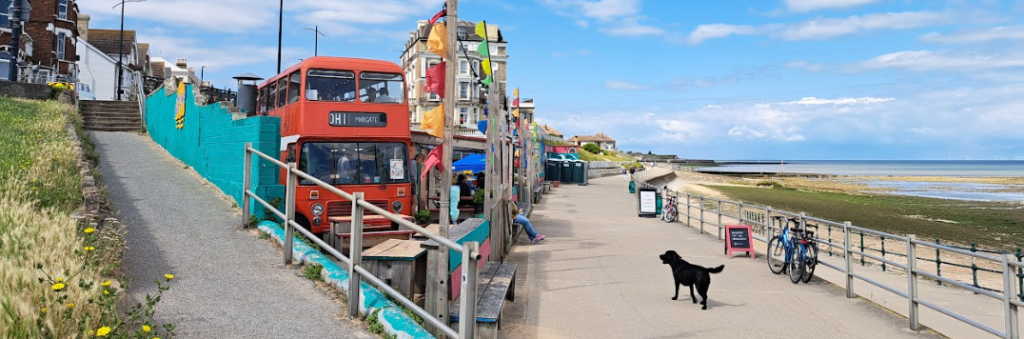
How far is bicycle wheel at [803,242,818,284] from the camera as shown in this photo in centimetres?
1023

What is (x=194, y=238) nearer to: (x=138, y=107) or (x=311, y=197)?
(x=311, y=197)

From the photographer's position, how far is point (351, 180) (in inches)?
481

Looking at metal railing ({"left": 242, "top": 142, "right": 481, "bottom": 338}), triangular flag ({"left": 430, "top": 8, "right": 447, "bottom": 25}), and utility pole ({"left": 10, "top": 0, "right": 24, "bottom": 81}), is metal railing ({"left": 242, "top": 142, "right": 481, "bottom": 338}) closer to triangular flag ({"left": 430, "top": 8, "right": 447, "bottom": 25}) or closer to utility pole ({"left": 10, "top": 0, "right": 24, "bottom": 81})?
triangular flag ({"left": 430, "top": 8, "right": 447, "bottom": 25})

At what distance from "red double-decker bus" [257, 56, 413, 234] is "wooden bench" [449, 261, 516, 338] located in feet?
14.6

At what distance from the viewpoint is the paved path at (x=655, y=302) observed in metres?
7.32

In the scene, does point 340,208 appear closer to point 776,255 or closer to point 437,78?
point 437,78

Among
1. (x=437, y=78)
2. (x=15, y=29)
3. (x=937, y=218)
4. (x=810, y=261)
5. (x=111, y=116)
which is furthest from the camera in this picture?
(x=937, y=218)

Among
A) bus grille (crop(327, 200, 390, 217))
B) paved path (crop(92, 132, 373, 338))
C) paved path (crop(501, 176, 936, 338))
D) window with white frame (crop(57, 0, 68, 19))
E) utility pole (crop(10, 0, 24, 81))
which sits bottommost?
paved path (crop(501, 176, 936, 338))

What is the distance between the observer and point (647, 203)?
21453 millimetres

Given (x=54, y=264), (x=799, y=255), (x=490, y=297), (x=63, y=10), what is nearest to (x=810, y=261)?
(x=799, y=255)

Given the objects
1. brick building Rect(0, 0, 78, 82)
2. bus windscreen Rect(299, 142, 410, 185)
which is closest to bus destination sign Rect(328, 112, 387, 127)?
bus windscreen Rect(299, 142, 410, 185)

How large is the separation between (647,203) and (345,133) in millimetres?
11843

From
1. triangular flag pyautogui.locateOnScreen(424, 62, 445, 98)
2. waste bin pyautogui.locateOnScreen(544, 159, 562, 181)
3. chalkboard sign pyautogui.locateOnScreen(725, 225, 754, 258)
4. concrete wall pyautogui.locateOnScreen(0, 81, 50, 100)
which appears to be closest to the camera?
triangular flag pyautogui.locateOnScreen(424, 62, 445, 98)

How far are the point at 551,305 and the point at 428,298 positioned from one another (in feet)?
9.15
